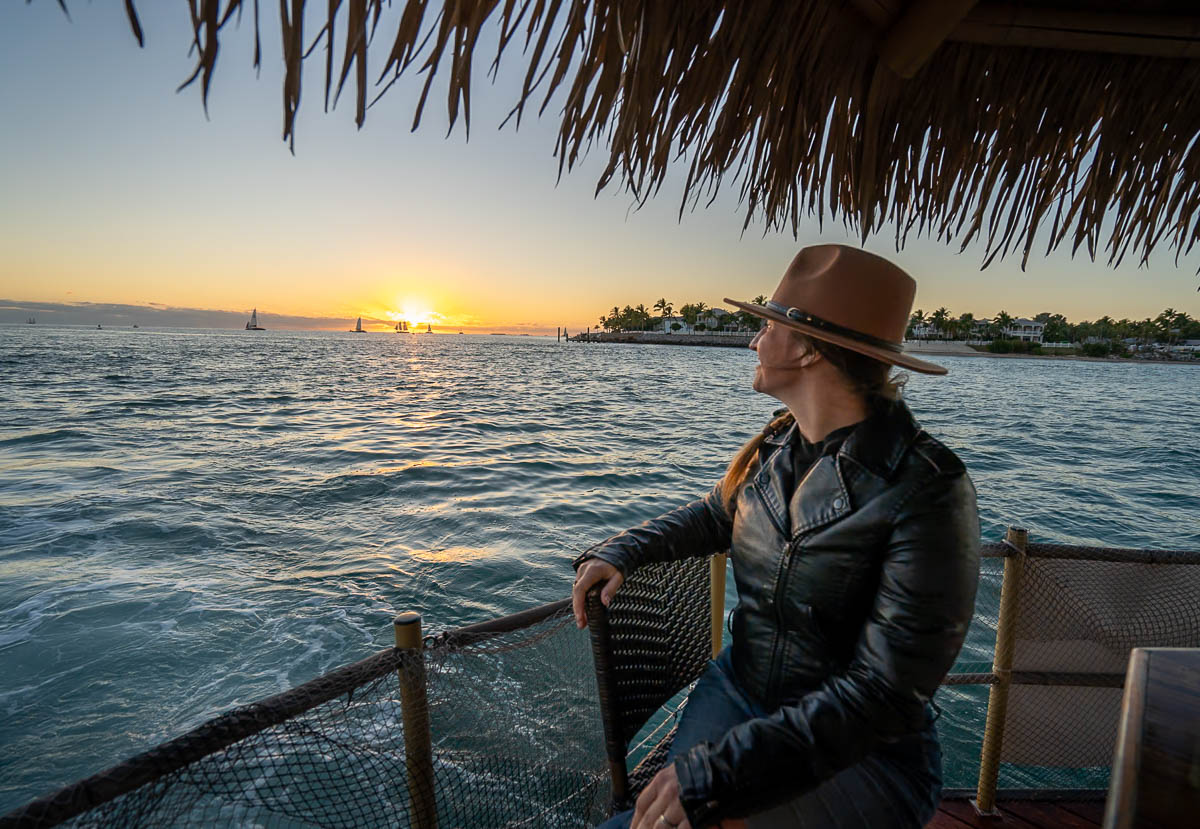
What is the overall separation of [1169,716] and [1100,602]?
105 inches

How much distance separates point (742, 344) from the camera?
12294 cm

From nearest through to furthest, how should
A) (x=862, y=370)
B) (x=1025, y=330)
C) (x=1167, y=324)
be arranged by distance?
(x=862, y=370) → (x=1167, y=324) → (x=1025, y=330)

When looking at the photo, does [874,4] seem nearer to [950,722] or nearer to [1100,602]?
[1100,602]

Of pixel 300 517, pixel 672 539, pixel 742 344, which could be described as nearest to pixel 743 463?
pixel 672 539

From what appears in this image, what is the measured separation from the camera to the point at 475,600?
6.88m

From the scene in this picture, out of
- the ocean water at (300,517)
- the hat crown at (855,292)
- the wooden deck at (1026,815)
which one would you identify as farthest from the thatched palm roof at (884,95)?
the ocean water at (300,517)

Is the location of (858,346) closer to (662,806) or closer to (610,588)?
(610,588)

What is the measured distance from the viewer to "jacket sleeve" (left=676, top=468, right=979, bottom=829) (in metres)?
1.19

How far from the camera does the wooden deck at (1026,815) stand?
2.44 meters

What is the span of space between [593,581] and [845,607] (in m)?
0.68

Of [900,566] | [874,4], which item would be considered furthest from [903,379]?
[874,4]

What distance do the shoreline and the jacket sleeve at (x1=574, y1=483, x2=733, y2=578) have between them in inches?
3280

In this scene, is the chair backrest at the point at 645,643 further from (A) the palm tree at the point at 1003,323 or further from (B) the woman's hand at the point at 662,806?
(A) the palm tree at the point at 1003,323

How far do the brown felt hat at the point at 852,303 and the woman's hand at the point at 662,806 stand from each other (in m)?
1.04
